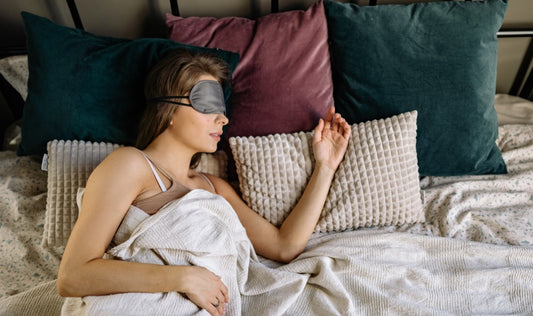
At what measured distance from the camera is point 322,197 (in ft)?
4.13

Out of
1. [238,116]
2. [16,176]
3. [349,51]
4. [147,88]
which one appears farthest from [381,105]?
[16,176]

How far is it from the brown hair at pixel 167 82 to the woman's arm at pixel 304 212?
391 mm

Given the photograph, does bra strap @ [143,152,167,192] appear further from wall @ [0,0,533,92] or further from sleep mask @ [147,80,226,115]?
wall @ [0,0,533,92]

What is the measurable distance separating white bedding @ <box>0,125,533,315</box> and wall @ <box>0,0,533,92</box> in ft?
2.18

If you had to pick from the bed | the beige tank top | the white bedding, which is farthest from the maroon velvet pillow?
the white bedding

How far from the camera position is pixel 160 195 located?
1.11 metres

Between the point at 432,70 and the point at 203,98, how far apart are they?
881mm

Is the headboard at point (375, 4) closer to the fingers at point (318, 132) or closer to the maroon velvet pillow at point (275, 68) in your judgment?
the maroon velvet pillow at point (275, 68)

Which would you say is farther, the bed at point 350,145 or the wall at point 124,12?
the wall at point 124,12

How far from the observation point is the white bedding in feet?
3.46

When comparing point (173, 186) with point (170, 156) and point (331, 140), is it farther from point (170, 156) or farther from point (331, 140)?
point (331, 140)

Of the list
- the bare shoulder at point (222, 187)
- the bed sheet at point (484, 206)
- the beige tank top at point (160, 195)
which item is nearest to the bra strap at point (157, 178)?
the beige tank top at point (160, 195)

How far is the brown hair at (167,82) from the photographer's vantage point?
117 cm

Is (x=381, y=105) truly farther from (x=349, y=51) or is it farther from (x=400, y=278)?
(x=400, y=278)
